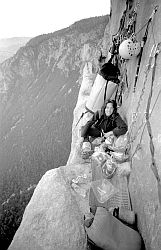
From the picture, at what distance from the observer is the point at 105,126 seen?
22.7ft

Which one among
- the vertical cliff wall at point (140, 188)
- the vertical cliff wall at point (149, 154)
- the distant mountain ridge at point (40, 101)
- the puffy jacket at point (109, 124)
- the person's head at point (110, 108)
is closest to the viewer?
the vertical cliff wall at point (149, 154)

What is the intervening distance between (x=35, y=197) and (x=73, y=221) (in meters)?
1.24

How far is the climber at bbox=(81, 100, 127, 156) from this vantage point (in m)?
6.44

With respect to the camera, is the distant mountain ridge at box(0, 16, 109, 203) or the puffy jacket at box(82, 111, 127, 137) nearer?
the puffy jacket at box(82, 111, 127, 137)

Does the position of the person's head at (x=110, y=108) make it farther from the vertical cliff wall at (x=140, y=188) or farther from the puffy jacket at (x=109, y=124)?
the vertical cliff wall at (x=140, y=188)

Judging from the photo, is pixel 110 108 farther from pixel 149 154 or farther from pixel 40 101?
pixel 40 101

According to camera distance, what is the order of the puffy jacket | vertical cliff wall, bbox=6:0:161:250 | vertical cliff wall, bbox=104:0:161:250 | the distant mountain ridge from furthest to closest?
1. the distant mountain ridge
2. the puffy jacket
3. vertical cliff wall, bbox=6:0:161:250
4. vertical cliff wall, bbox=104:0:161:250

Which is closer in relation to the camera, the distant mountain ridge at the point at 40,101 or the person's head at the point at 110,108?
the person's head at the point at 110,108

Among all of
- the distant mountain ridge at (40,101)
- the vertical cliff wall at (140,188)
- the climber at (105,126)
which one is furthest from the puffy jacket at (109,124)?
the distant mountain ridge at (40,101)

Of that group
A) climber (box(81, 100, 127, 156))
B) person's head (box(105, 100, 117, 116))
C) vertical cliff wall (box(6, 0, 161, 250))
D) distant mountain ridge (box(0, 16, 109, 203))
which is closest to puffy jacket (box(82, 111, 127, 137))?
climber (box(81, 100, 127, 156))

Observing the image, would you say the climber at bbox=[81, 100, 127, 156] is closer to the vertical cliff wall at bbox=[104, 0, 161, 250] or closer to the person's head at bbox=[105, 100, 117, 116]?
the person's head at bbox=[105, 100, 117, 116]

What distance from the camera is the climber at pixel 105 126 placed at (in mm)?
6437

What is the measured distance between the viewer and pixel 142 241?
12.3ft

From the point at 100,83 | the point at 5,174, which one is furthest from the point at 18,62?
the point at 100,83
